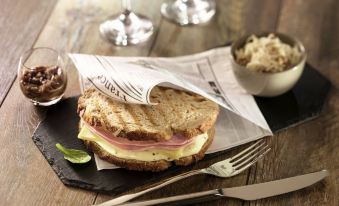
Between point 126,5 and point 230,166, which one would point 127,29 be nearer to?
point 126,5

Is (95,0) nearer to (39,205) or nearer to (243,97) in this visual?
(243,97)

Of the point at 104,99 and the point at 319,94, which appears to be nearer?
the point at 104,99

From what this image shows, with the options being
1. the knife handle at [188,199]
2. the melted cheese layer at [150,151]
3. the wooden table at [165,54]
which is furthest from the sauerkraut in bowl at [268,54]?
the knife handle at [188,199]

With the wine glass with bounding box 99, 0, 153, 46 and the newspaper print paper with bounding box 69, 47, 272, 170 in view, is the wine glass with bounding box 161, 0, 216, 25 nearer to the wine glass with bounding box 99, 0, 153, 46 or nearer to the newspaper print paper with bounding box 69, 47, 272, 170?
the wine glass with bounding box 99, 0, 153, 46

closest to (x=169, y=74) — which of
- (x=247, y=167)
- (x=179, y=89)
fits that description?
(x=179, y=89)

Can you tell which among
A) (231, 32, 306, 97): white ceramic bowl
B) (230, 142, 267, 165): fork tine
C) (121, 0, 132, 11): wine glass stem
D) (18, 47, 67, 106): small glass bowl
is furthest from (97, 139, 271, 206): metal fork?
(121, 0, 132, 11): wine glass stem

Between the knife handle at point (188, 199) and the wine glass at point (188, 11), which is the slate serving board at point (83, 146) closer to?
the knife handle at point (188, 199)
